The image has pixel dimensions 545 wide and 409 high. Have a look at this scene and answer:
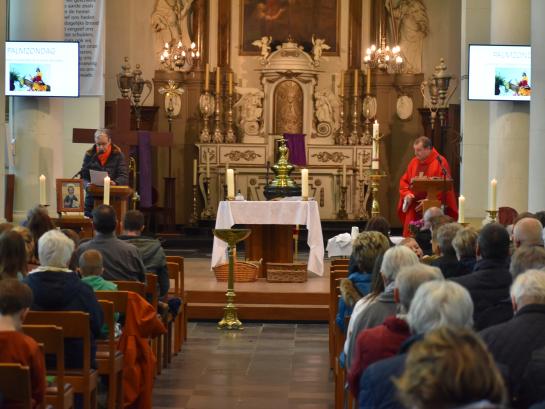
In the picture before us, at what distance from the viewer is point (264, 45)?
22.1 metres

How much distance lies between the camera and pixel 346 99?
872 inches

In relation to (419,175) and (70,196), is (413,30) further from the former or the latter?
(70,196)

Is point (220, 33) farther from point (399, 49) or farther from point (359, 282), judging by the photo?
point (359, 282)

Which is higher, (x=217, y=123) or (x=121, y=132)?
(x=217, y=123)

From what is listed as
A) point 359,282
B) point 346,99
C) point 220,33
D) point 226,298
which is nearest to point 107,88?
point 220,33

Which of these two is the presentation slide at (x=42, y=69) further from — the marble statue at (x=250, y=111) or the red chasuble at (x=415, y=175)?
the marble statue at (x=250, y=111)

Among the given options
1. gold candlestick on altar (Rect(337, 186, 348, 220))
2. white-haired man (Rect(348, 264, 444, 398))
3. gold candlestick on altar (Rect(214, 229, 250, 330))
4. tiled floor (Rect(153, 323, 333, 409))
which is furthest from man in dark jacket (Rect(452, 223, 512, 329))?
gold candlestick on altar (Rect(337, 186, 348, 220))

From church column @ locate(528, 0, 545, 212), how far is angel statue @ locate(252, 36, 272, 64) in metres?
9.77

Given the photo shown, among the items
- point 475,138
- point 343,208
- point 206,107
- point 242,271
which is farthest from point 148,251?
point 206,107

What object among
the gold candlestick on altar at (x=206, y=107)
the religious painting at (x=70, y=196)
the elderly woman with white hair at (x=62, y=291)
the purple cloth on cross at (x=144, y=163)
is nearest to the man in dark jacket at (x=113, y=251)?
the elderly woman with white hair at (x=62, y=291)

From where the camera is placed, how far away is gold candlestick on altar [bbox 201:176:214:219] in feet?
68.0

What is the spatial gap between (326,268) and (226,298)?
3.77m

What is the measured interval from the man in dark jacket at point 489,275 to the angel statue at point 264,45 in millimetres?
15673

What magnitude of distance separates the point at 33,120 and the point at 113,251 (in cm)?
709
